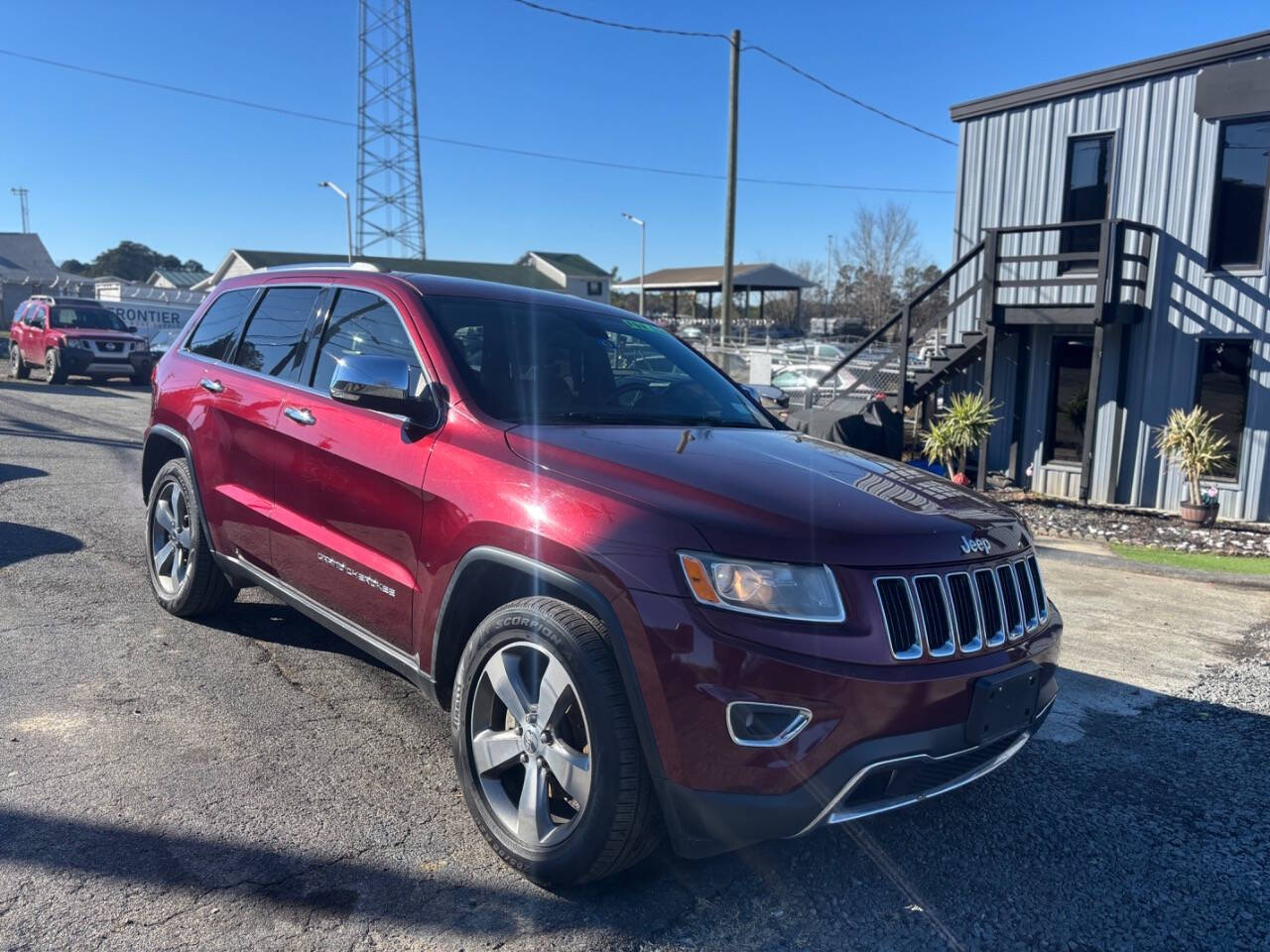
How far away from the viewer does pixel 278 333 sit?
15.5ft

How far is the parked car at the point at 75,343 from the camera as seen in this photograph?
21.2 meters

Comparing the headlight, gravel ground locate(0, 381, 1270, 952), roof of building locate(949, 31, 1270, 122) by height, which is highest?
roof of building locate(949, 31, 1270, 122)

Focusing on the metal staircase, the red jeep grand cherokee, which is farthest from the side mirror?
the metal staircase

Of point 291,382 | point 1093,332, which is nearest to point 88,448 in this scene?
point 291,382

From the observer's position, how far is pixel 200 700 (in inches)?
167

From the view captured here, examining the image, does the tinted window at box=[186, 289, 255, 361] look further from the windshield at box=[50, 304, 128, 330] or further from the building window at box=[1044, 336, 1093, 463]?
the windshield at box=[50, 304, 128, 330]

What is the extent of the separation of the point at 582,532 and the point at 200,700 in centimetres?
231

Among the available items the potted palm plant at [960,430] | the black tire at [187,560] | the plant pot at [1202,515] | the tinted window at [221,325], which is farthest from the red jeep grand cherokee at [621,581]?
the plant pot at [1202,515]

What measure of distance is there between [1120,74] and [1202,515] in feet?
19.5

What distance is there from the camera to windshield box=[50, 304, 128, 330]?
21.7 metres

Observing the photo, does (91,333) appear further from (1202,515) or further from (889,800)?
(889,800)

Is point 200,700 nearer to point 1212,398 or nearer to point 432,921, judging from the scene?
point 432,921

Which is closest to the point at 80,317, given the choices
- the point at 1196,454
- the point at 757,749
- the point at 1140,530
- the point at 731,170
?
the point at 731,170

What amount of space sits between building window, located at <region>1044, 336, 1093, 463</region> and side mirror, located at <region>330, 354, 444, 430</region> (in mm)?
12375
